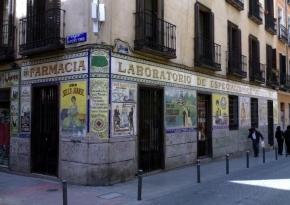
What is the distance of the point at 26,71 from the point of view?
13430 millimetres

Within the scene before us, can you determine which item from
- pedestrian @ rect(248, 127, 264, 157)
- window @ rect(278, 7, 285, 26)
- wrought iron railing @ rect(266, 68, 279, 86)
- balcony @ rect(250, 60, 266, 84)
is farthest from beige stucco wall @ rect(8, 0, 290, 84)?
window @ rect(278, 7, 285, 26)

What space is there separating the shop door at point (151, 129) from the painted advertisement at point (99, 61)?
1.86m

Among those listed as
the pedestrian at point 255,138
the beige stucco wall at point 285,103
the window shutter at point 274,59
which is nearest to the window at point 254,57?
the pedestrian at point 255,138

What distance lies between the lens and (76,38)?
38.5 ft

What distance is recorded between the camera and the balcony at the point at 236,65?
63.5ft

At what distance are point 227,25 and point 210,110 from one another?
4.50 meters

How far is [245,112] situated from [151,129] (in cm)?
920

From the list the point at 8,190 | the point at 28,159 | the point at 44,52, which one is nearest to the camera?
the point at 8,190

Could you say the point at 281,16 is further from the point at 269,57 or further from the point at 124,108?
the point at 124,108

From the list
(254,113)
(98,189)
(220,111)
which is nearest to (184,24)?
(220,111)

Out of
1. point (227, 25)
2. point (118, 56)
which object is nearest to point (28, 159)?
point (118, 56)

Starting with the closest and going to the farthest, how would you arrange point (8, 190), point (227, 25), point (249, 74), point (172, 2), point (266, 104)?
point (8, 190)
point (172, 2)
point (227, 25)
point (249, 74)
point (266, 104)

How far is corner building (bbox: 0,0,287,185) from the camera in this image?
11477 millimetres

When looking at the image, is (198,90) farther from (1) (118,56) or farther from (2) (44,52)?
(2) (44,52)
